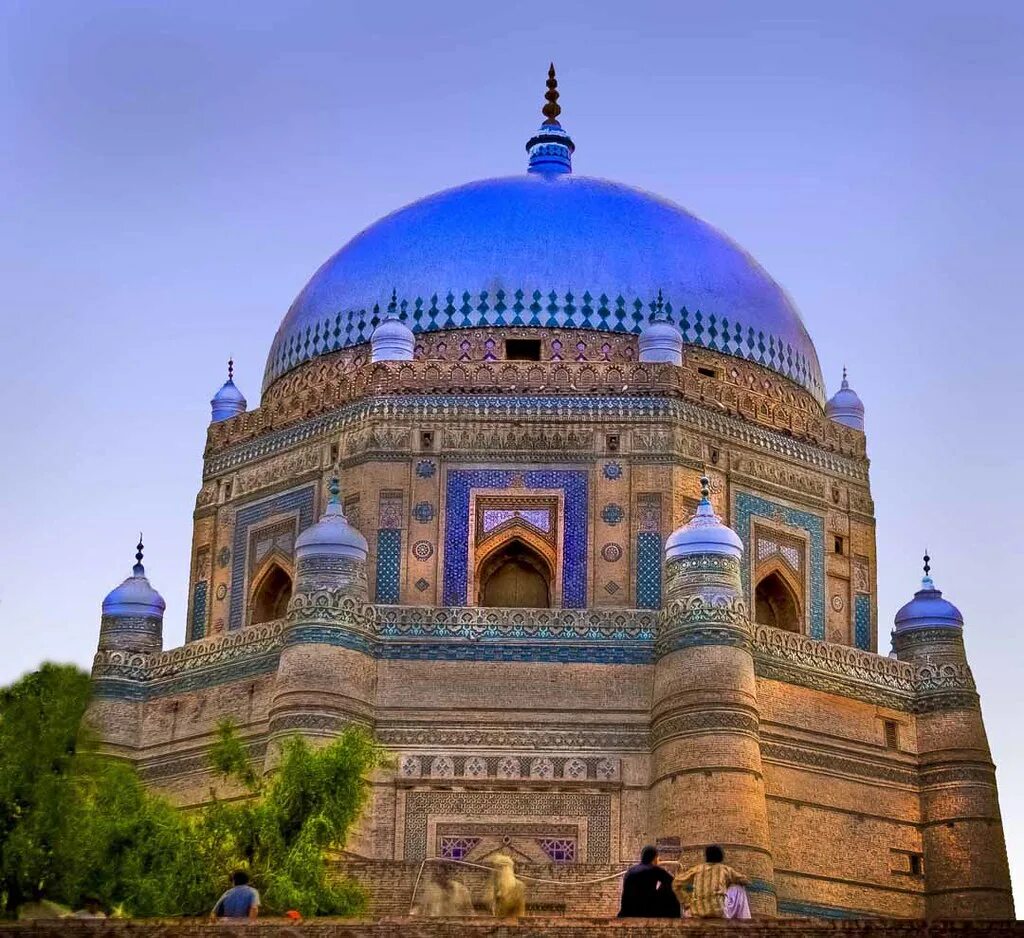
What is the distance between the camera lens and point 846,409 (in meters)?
22.5

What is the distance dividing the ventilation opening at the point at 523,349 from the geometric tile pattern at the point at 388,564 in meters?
1.97

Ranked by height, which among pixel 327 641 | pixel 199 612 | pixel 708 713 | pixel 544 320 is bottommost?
pixel 708 713

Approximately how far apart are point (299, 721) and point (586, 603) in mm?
2734

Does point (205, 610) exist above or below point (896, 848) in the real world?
above

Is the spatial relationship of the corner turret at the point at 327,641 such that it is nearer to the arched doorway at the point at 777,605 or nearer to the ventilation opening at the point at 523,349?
the ventilation opening at the point at 523,349

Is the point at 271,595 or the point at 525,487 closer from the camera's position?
the point at 525,487

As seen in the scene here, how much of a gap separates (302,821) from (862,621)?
255 inches

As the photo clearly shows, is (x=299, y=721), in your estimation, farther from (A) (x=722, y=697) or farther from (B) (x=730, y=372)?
(B) (x=730, y=372)

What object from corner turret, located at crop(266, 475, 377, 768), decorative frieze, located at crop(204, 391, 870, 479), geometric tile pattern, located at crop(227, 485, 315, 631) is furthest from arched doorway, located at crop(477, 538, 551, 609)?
geometric tile pattern, located at crop(227, 485, 315, 631)

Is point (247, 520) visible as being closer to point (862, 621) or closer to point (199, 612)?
point (199, 612)

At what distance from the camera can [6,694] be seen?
51.4 ft

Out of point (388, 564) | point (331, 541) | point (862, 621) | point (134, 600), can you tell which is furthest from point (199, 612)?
point (862, 621)

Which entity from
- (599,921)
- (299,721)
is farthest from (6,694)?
(599,921)

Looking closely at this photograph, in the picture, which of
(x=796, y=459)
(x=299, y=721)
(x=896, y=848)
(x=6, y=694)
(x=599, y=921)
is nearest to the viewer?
(x=599, y=921)
